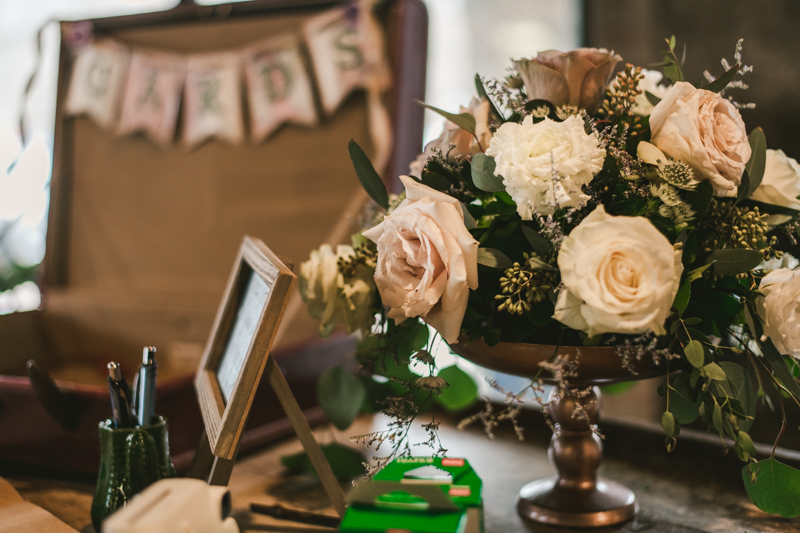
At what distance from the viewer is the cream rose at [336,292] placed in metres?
0.77

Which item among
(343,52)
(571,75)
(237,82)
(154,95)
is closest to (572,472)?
(571,75)

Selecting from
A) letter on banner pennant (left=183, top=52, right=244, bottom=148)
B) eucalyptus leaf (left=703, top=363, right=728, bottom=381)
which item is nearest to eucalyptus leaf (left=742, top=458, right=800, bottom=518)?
eucalyptus leaf (left=703, top=363, right=728, bottom=381)

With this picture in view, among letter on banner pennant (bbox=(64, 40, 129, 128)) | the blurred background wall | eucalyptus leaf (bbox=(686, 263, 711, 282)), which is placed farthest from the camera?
letter on banner pennant (bbox=(64, 40, 129, 128))

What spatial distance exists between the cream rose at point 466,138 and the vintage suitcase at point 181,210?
1.59 feet

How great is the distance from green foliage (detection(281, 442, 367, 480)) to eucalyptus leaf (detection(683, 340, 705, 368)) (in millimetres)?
491

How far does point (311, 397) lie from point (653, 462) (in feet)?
1.95

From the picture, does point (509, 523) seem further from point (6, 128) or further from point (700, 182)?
point (6, 128)

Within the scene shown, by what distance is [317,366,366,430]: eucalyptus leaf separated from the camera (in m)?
0.89

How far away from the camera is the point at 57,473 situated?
0.93 metres

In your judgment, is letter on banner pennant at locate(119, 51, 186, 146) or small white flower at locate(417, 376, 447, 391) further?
letter on banner pennant at locate(119, 51, 186, 146)

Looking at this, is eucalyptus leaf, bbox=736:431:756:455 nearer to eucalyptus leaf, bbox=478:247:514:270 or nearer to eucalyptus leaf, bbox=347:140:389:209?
eucalyptus leaf, bbox=478:247:514:270

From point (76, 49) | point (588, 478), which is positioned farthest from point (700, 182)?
point (76, 49)

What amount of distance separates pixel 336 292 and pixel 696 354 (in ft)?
1.35

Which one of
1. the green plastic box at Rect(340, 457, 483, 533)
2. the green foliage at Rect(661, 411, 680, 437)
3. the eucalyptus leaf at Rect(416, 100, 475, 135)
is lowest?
the green plastic box at Rect(340, 457, 483, 533)
